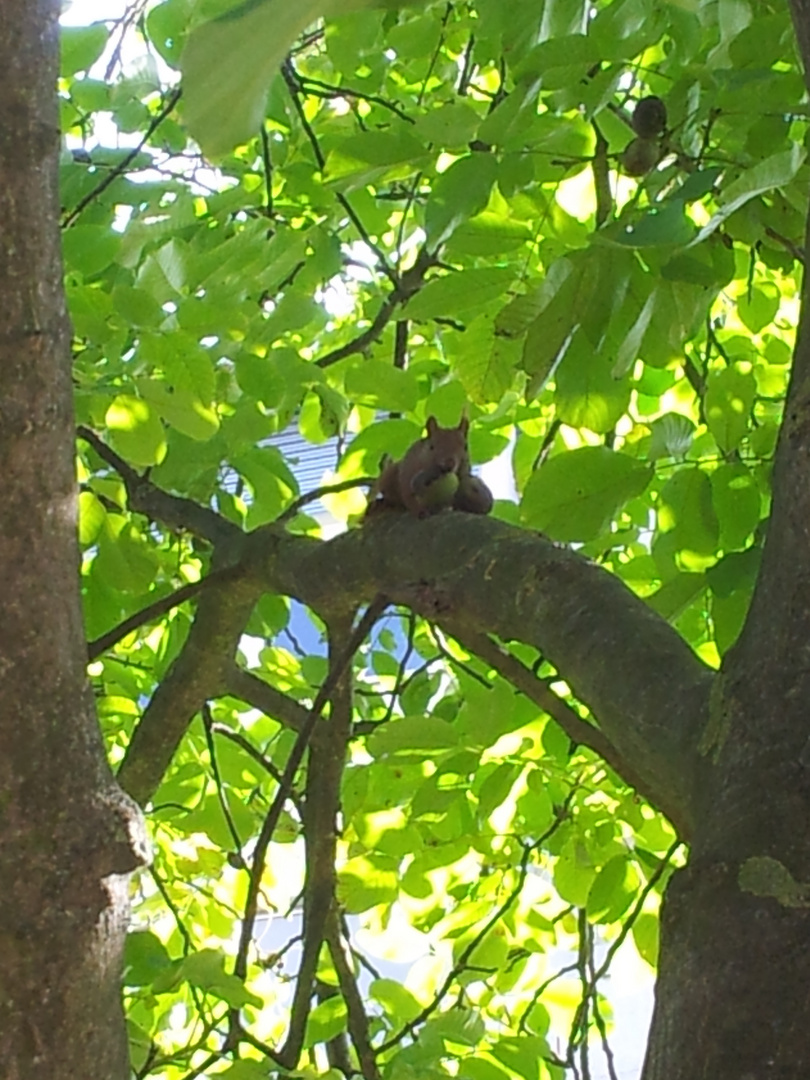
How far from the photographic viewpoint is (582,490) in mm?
792

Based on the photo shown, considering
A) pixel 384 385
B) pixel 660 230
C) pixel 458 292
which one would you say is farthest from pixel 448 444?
pixel 660 230

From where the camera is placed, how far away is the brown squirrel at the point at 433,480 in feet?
3.23

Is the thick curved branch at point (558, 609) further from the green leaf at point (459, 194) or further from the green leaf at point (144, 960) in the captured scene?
the green leaf at point (144, 960)

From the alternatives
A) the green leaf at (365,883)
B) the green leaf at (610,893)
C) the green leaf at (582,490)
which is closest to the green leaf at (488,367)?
the green leaf at (582,490)

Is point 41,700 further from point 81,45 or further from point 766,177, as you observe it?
point 81,45

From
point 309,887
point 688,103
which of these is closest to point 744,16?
point 688,103

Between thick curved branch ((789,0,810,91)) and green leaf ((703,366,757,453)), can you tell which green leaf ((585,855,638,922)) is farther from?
thick curved branch ((789,0,810,91))

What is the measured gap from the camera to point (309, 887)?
1132 millimetres

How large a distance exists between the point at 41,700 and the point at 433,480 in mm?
489

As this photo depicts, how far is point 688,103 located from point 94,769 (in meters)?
0.61

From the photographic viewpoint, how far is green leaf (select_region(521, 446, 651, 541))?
2.59 ft

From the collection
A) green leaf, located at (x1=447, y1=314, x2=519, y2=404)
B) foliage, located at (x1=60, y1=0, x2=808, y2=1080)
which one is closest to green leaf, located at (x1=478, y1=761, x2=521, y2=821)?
foliage, located at (x1=60, y1=0, x2=808, y2=1080)

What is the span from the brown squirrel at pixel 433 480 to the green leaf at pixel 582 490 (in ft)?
0.45

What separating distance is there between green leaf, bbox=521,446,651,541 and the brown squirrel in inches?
5.4
